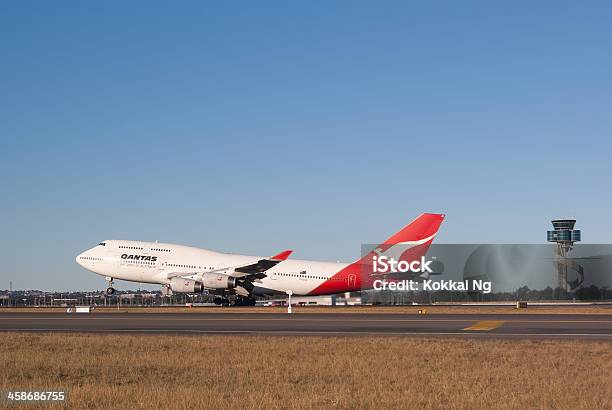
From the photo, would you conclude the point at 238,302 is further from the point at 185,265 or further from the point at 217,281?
the point at 185,265

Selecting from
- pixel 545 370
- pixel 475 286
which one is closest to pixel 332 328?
pixel 545 370

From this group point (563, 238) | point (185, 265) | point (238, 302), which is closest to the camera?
point (238, 302)

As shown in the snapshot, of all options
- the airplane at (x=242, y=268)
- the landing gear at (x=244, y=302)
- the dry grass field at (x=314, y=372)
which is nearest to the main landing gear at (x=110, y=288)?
the airplane at (x=242, y=268)

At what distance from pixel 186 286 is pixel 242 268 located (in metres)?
5.41

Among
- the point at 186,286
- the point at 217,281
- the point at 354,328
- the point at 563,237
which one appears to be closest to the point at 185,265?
the point at 186,286

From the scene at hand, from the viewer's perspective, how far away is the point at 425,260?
72312 mm

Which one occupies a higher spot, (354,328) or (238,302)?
(238,302)

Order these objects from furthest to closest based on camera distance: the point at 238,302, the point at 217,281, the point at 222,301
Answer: the point at 222,301 → the point at 238,302 → the point at 217,281

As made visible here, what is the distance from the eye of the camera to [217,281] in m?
69.9

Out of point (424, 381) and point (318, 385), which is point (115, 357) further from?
point (424, 381)

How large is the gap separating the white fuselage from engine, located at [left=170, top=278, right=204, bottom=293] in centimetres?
253

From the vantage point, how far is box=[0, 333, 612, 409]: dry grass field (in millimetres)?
15117

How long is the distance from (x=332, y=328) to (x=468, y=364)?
15.4 m

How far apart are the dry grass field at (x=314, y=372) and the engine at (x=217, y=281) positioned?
41.4m
